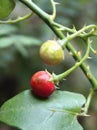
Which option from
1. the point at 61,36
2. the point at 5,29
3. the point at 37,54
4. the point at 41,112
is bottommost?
the point at 37,54

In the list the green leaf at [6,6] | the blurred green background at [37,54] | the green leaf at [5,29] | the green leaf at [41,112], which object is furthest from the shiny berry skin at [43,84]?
the blurred green background at [37,54]

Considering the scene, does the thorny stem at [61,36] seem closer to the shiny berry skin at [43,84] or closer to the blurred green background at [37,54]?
the shiny berry skin at [43,84]

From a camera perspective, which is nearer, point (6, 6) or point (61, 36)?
point (61, 36)

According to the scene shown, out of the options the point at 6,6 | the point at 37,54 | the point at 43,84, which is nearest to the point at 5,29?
the point at 37,54

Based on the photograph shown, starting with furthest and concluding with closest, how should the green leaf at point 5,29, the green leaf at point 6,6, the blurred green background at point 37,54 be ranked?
the blurred green background at point 37,54 < the green leaf at point 5,29 < the green leaf at point 6,6

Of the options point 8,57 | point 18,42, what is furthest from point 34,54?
point 18,42

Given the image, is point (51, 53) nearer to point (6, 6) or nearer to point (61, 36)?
point (61, 36)

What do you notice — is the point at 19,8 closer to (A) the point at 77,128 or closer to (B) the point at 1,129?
(B) the point at 1,129
